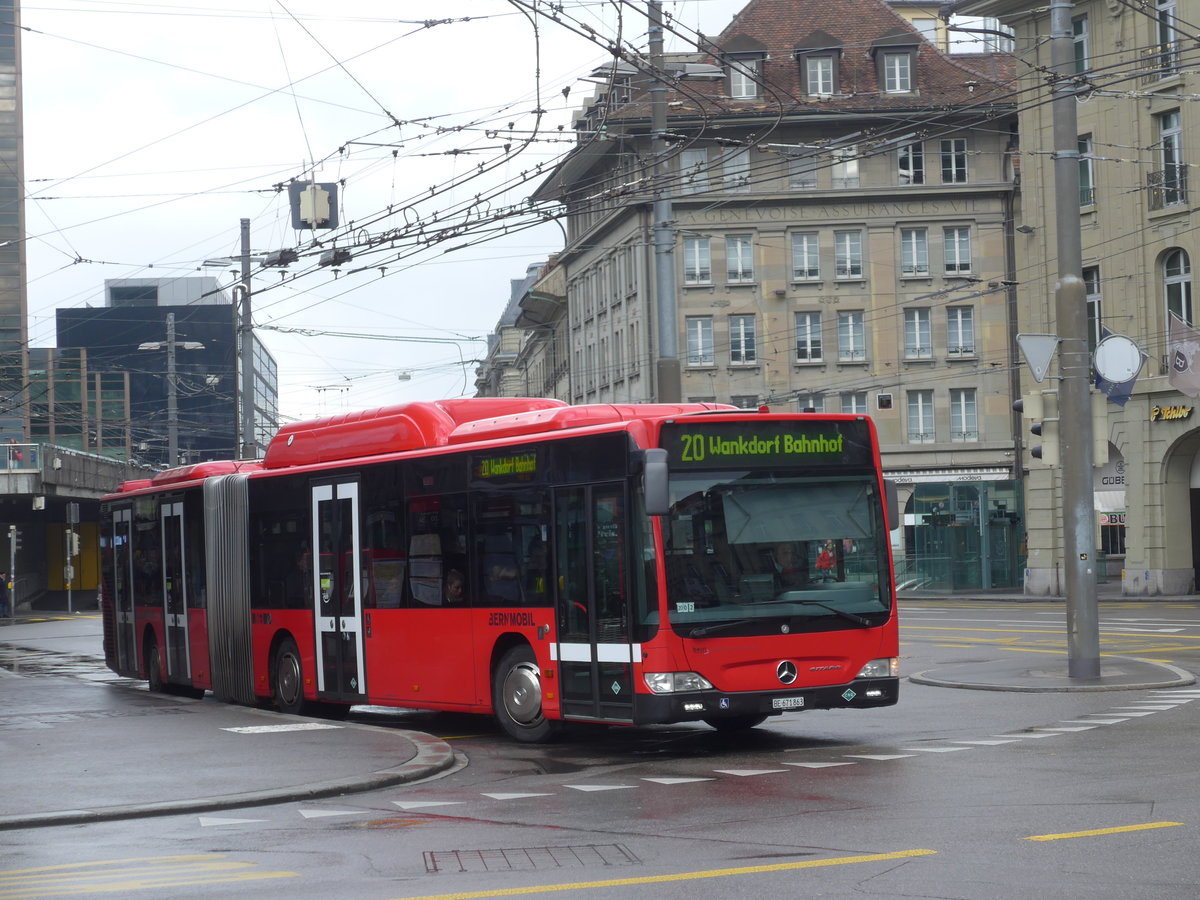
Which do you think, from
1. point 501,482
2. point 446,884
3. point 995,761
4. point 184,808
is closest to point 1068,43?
point 501,482

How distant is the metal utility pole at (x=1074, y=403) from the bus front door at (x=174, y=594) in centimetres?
1081

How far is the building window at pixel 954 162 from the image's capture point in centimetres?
6688

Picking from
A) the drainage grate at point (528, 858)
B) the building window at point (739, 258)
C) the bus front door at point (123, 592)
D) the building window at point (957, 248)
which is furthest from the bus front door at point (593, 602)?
the building window at point (957, 248)

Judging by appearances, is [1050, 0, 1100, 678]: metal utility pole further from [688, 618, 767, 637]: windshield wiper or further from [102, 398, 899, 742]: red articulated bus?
[688, 618, 767, 637]: windshield wiper

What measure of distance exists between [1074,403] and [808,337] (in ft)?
155

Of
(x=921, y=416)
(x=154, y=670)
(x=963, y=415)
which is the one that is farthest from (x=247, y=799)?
(x=963, y=415)

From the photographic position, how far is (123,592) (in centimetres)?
2547

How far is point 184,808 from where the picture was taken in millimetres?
11750

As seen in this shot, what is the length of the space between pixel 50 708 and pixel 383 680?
4624 millimetres

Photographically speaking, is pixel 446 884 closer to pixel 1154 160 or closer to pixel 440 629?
pixel 440 629

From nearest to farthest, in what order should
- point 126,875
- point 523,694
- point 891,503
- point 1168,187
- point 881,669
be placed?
point 126,875
point 881,669
point 891,503
point 523,694
point 1168,187

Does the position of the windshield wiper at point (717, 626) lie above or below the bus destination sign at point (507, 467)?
below

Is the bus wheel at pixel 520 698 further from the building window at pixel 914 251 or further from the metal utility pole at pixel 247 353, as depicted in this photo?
the building window at pixel 914 251

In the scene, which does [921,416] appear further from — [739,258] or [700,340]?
[739,258]
